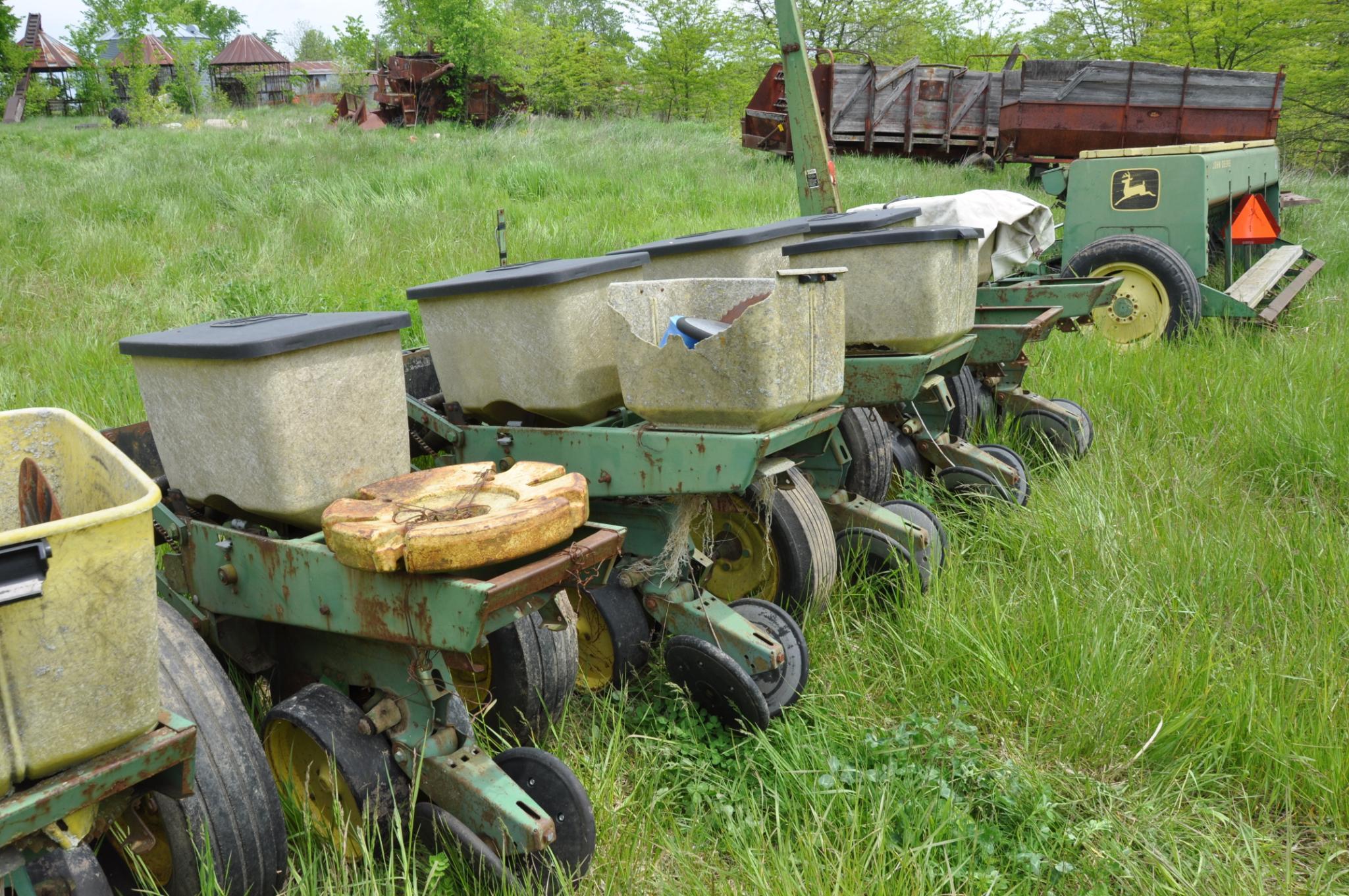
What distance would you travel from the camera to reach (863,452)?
4227mm

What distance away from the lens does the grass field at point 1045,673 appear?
8.20 ft

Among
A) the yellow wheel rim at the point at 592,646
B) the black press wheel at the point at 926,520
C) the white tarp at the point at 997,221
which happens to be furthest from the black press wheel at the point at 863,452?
the white tarp at the point at 997,221

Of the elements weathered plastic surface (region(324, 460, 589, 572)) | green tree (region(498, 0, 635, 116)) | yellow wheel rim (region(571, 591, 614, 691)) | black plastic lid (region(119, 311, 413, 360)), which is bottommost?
yellow wheel rim (region(571, 591, 614, 691))

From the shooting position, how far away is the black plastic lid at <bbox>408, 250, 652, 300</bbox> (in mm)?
3084

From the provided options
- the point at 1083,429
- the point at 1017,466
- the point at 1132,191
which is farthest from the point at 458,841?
the point at 1132,191

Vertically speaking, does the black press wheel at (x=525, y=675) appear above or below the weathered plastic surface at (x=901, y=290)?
below

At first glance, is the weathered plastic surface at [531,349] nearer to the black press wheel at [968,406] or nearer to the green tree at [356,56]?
the black press wheel at [968,406]

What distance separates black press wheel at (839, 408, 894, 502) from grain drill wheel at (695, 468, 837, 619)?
1.62 feet

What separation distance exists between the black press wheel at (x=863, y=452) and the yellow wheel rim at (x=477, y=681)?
1.77 meters

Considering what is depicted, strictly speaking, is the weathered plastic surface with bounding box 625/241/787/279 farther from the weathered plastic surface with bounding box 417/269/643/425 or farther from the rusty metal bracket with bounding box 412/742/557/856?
the rusty metal bracket with bounding box 412/742/557/856

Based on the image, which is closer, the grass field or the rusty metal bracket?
the rusty metal bracket

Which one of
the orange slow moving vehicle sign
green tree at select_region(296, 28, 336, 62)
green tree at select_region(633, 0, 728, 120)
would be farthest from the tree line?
green tree at select_region(296, 28, 336, 62)

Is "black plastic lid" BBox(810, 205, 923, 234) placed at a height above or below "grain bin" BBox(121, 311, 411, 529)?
above

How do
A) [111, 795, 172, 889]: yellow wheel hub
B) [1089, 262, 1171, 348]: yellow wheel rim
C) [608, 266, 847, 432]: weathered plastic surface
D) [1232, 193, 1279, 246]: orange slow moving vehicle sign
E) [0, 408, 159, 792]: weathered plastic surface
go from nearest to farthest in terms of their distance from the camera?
[0, 408, 159, 792]: weathered plastic surface, [111, 795, 172, 889]: yellow wheel hub, [608, 266, 847, 432]: weathered plastic surface, [1089, 262, 1171, 348]: yellow wheel rim, [1232, 193, 1279, 246]: orange slow moving vehicle sign
